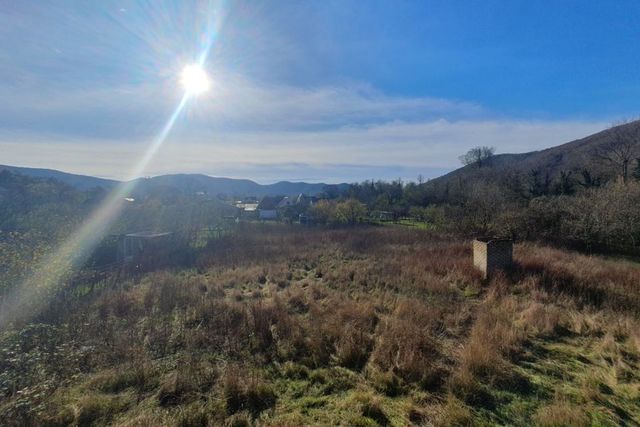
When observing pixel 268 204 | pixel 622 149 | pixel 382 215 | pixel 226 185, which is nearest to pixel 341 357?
pixel 382 215

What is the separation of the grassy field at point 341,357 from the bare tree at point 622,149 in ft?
102

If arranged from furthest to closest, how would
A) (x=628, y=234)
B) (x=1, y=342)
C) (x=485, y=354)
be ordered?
(x=628, y=234) → (x=1, y=342) → (x=485, y=354)

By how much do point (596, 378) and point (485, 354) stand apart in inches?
51.3

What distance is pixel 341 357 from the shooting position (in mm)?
4699

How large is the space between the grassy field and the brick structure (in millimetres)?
679

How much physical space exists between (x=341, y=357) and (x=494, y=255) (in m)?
7.09

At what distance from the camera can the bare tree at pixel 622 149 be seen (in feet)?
99.2

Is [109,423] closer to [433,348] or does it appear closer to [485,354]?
[433,348]

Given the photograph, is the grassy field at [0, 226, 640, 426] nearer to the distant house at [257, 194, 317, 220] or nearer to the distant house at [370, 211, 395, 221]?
the distant house at [370, 211, 395, 221]

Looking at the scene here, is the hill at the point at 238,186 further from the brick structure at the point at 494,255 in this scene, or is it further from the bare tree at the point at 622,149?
the brick structure at the point at 494,255

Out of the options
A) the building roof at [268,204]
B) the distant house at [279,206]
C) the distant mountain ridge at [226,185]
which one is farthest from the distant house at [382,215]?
the distant mountain ridge at [226,185]

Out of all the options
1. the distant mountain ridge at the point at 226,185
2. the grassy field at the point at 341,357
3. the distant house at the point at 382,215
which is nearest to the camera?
the grassy field at the point at 341,357

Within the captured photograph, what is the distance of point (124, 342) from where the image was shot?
5.23 meters

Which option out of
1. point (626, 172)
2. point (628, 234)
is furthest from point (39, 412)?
point (626, 172)
